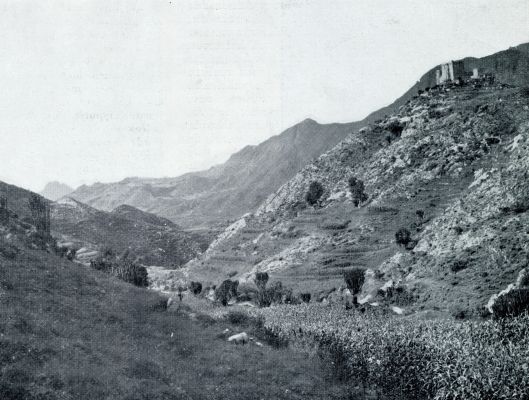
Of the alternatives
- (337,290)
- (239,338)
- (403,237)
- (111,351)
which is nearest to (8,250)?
(111,351)

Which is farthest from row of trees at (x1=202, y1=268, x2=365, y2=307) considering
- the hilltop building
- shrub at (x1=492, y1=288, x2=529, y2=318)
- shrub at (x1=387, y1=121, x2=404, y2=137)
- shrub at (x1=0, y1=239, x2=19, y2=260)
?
the hilltop building

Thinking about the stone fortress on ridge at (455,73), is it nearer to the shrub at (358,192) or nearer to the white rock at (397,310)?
the shrub at (358,192)

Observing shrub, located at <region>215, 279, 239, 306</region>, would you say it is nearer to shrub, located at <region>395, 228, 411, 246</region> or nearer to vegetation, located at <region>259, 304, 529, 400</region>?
shrub, located at <region>395, 228, 411, 246</region>


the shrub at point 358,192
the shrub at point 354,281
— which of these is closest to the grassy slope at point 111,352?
the shrub at point 354,281

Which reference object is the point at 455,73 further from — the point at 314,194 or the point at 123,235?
the point at 123,235

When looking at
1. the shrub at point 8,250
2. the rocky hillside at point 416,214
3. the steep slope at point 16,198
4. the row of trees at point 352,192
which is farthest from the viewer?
the steep slope at point 16,198

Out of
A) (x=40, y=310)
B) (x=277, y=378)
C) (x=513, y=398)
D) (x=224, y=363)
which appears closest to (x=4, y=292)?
(x=40, y=310)

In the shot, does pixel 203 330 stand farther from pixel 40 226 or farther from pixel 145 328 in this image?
pixel 40 226
